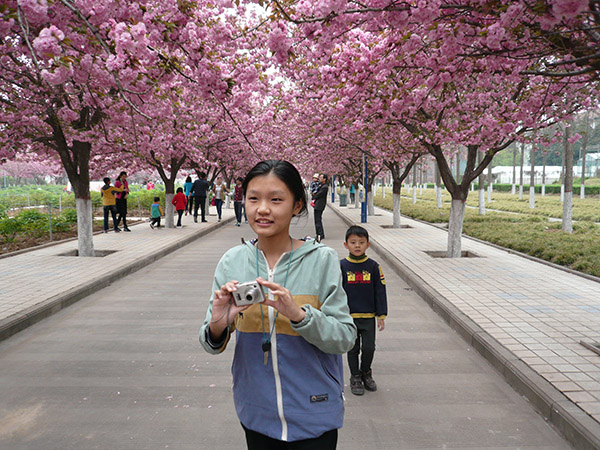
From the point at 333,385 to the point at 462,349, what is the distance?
13.6ft

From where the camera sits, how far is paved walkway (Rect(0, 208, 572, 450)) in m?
3.54

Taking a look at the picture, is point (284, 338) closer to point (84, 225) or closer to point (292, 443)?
point (292, 443)

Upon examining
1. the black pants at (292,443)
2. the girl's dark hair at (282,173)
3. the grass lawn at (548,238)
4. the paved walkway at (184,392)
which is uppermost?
the girl's dark hair at (282,173)

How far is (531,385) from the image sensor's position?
4160 mm

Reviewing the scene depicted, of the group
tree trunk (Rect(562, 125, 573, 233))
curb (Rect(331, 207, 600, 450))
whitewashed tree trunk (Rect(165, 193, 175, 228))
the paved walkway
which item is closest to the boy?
the paved walkway

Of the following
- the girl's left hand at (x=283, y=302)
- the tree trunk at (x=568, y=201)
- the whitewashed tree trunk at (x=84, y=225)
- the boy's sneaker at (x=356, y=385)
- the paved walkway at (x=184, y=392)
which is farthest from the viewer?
the tree trunk at (x=568, y=201)

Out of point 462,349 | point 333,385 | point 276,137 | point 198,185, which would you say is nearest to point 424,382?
point 462,349

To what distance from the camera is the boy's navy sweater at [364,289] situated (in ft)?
13.9

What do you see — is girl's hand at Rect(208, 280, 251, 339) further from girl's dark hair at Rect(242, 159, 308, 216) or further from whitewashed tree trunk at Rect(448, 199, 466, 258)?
whitewashed tree trunk at Rect(448, 199, 466, 258)

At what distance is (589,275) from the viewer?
30.3 feet

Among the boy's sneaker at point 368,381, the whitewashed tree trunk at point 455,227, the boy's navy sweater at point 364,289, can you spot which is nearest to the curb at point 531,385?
the boy's sneaker at point 368,381

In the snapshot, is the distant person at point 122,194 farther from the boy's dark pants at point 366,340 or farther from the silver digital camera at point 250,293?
the silver digital camera at point 250,293

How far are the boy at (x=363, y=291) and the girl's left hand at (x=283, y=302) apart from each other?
2634mm

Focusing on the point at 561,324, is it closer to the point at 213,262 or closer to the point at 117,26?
the point at 117,26
